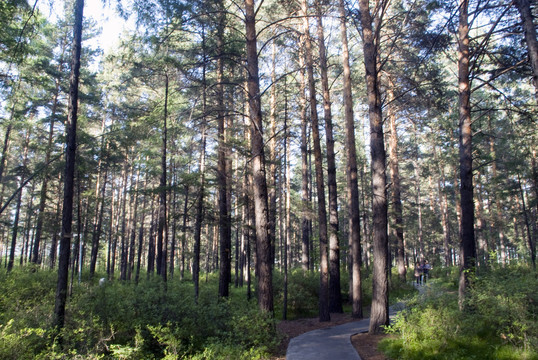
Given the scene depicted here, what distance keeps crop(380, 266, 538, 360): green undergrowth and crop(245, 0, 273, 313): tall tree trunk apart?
3034 millimetres

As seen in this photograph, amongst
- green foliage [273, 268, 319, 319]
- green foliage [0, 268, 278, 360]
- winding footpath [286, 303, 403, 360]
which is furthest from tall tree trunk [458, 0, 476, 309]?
green foliage [273, 268, 319, 319]

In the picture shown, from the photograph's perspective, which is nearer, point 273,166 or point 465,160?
→ point 465,160

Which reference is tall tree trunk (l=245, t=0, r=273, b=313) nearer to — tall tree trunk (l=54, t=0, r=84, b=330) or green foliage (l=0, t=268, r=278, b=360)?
green foliage (l=0, t=268, r=278, b=360)

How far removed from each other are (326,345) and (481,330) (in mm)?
3363

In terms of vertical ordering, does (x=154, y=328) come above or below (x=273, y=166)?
below

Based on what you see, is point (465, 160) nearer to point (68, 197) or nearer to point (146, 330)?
point (146, 330)

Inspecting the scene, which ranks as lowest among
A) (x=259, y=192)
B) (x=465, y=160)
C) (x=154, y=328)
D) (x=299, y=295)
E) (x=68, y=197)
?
(x=299, y=295)

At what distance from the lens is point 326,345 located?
7832 mm

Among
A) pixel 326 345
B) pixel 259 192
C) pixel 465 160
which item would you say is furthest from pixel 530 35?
pixel 326 345

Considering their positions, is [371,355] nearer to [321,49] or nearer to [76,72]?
[76,72]

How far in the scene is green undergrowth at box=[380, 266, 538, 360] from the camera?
5.82 metres

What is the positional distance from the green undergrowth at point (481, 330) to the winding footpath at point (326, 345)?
0.90m

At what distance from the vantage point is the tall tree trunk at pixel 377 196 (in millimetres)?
8539

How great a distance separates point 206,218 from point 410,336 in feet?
32.1
